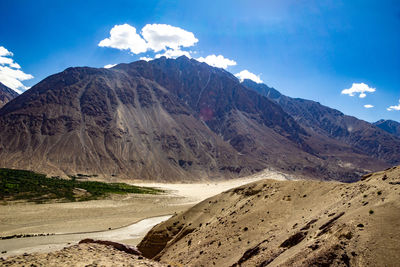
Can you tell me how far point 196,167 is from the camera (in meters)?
141

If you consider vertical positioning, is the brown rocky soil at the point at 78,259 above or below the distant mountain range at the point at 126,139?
below

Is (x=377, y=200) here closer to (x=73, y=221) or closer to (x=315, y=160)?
(x=73, y=221)

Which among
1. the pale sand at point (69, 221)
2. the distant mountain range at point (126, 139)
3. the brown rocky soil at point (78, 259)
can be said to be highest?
the distant mountain range at point (126, 139)

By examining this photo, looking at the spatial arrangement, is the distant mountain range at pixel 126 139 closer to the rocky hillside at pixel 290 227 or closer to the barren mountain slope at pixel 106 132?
the barren mountain slope at pixel 106 132

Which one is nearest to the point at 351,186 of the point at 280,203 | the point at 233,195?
the point at 280,203

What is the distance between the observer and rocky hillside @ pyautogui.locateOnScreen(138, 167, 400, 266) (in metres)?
8.59

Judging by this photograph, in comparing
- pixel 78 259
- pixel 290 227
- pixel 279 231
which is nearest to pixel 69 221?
pixel 78 259

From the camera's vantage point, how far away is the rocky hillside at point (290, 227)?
859 cm

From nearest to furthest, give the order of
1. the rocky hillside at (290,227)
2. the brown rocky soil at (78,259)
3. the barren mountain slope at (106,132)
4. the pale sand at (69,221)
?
the rocky hillside at (290,227) < the brown rocky soil at (78,259) < the pale sand at (69,221) < the barren mountain slope at (106,132)

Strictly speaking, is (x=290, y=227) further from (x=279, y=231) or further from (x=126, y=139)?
(x=126, y=139)

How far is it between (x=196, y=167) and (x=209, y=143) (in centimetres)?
2613

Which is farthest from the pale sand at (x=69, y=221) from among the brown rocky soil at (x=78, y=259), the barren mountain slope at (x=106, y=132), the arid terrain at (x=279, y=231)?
the barren mountain slope at (x=106, y=132)

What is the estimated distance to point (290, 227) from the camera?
13.1 metres

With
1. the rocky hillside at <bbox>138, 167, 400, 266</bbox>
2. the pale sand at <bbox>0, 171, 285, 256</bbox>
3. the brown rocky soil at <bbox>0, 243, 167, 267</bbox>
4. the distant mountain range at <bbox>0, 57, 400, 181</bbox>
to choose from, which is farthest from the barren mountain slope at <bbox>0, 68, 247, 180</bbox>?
the brown rocky soil at <bbox>0, 243, 167, 267</bbox>
